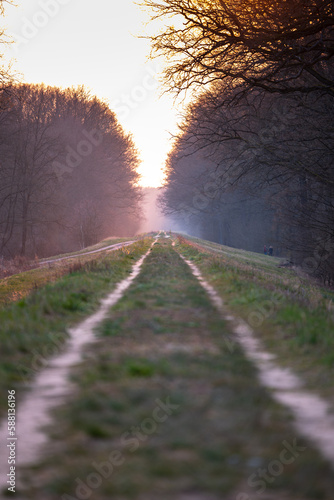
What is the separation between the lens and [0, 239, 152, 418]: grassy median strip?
5.52 m

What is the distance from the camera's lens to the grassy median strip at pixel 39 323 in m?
5.52

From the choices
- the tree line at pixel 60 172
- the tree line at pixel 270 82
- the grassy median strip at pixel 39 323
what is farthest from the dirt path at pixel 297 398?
the tree line at pixel 60 172

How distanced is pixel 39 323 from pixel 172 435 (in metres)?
4.07

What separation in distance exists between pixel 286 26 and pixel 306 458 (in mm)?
11061

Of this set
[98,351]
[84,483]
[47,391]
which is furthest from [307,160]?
[84,483]

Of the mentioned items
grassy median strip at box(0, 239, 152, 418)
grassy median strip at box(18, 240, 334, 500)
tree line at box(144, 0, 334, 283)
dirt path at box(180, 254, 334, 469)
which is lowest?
dirt path at box(180, 254, 334, 469)

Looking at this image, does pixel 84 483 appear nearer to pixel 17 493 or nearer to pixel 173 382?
pixel 17 493

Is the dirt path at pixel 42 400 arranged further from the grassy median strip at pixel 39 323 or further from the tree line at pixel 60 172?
the tree line at pixel 60 172

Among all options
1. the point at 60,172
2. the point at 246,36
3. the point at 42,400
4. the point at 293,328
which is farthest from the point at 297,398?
the point at 60,172

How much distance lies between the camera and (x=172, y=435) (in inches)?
151

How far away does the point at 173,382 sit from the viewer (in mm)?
5023

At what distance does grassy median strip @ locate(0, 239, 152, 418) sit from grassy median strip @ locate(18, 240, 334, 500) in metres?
0.60

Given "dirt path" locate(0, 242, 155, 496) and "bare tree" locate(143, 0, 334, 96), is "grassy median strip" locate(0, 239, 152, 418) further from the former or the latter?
"bare tree" locate(143, 0, 334, 96)

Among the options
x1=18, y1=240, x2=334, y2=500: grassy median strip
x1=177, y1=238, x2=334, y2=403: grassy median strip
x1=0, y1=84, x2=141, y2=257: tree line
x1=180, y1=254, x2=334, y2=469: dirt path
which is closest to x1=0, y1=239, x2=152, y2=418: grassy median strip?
x1=18, y1=240, x2=334, y2=500: grassy median strip
